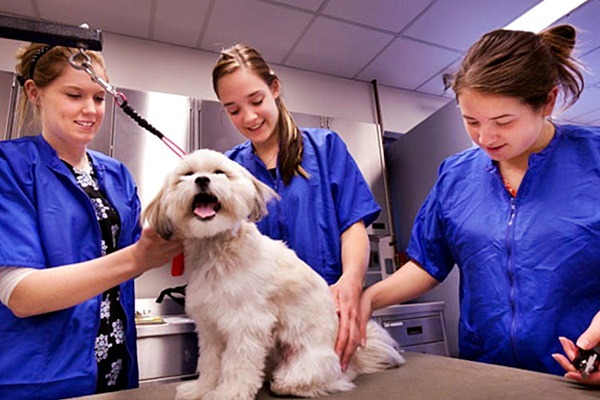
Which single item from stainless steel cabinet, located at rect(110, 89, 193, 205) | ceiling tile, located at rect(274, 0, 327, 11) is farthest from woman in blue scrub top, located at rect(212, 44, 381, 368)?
ceiling tile, located at rect(274, 0, 327, 11)

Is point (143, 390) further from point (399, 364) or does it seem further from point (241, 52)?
point (241, 52)

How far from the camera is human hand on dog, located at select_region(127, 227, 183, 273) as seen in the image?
0.87 metres

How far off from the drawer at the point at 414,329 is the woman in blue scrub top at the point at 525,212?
5.66 feet

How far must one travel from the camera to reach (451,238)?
119 centimetres

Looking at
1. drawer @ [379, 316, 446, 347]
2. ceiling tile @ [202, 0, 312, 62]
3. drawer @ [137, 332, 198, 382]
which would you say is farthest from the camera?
ceiling tile @ [202, 0, 312, 62]

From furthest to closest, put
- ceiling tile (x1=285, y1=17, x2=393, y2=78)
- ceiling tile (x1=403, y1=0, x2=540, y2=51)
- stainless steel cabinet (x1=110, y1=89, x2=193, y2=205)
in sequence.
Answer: ceiling tile (x1=285, y1=17, x2=393, y2=78) < ceiling tile (x1=403, y1=0, x2=540, y2=51) < stainless steel cabinet (x1=110, y1=89, x2=193, y2=205)

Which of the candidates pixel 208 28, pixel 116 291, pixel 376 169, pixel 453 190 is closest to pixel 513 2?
pixel 376 169

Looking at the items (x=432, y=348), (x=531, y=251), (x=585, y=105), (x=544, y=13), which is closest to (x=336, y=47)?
(x=544, y=13)

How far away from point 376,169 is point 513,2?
5.88 ft

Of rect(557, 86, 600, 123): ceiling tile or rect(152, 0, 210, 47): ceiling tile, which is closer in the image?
rect(152, 0, 210, 47): ceiling tile

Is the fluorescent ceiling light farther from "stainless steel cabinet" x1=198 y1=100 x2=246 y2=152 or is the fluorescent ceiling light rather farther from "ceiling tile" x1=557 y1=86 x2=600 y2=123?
"stainless steel cabinet" x1=198 y1=100 x2=246 y2=152

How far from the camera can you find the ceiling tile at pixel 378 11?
118 inches

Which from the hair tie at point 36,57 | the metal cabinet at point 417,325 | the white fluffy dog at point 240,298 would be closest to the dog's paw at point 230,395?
the white fluffy dog at point 240,298

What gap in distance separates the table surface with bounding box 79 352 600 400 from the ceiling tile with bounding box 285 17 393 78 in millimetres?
2897
